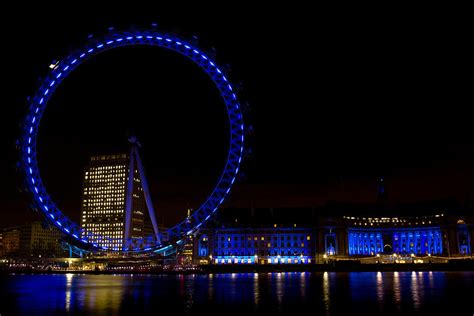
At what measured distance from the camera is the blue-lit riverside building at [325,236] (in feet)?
472

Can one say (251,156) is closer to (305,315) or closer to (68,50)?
(68,50)

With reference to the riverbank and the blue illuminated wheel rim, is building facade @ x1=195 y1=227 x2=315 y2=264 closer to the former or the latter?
the riverbank

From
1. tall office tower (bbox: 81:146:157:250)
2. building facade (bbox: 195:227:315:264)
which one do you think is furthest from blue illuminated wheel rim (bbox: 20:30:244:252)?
tall office tower (bbox: 81:146:157:250)

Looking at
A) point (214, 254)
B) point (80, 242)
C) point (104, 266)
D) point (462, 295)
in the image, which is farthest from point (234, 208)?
point (462, 295)

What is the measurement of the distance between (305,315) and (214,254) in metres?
120

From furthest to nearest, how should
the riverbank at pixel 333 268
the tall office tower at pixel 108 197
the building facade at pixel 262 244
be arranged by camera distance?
the tall office tower at pixel 108 197 < the building facade at pixel 262 244 < the riverbank at pixel 333 268

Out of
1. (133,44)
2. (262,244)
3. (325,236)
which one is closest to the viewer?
(133,44)

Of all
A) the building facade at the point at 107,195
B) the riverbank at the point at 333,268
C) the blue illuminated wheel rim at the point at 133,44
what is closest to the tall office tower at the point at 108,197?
the building facade at the point at 107,195

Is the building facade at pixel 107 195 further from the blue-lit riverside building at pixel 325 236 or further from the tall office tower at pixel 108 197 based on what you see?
the blue-lit riverside building at pixel 325 236

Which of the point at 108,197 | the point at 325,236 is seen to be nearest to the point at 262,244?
the point at 325,236

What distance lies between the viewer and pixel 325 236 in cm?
14488

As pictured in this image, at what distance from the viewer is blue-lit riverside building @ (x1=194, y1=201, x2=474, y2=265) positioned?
144 metres

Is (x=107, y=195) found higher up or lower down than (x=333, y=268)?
higher up

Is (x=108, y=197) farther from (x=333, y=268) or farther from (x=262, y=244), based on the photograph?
(x=333, y=268)
